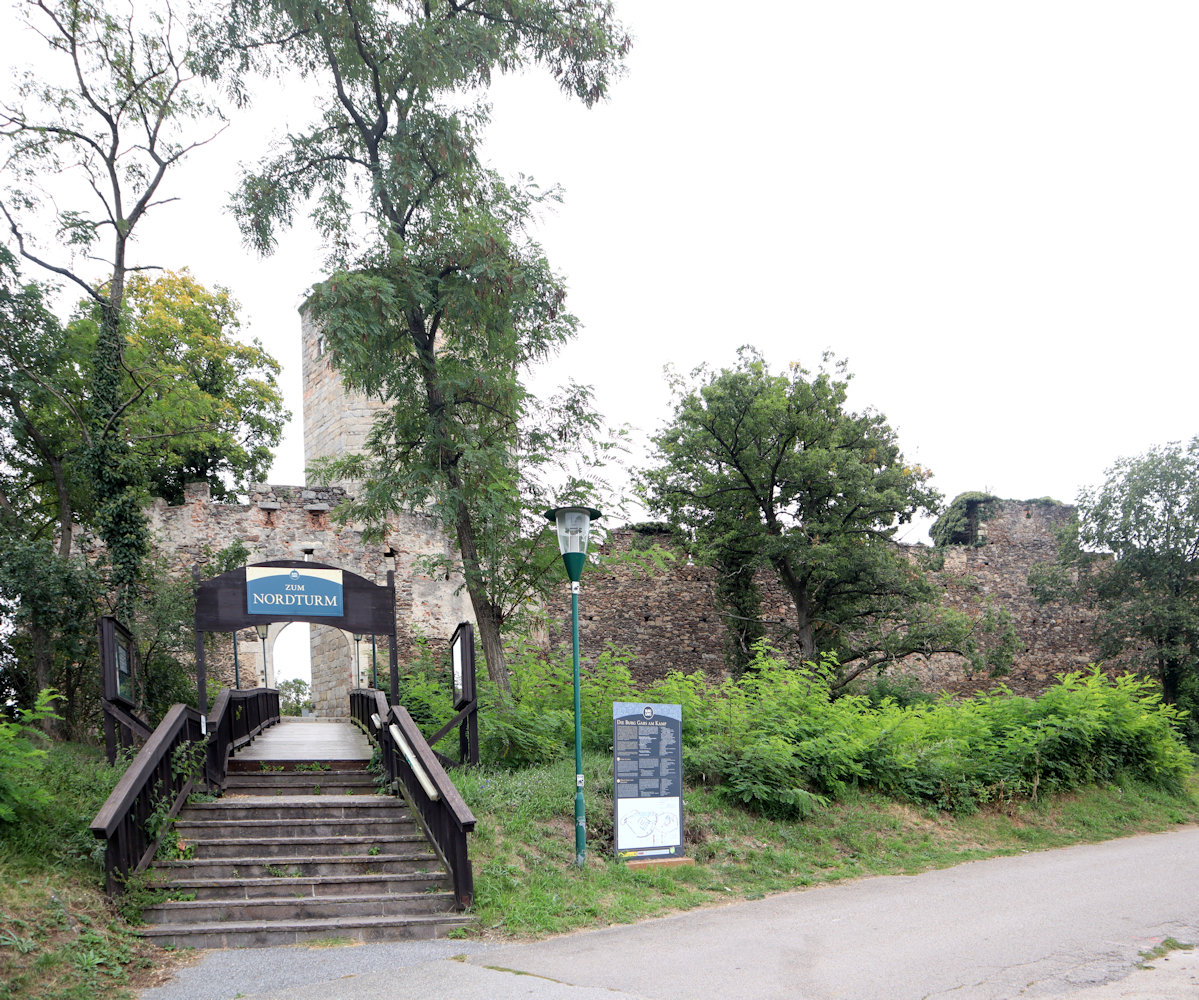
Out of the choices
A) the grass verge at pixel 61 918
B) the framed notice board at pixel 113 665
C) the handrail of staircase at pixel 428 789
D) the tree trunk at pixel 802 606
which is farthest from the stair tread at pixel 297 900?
the tree trunk at pixel 802 606

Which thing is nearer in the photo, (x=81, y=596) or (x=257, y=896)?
(x=257, y=896)

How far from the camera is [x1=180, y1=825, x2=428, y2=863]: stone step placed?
7.85m

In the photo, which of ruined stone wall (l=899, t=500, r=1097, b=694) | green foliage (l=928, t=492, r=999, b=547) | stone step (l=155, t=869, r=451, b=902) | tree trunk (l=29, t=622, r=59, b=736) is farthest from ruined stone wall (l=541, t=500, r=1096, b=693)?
stone step (l=155, t=869, r=451, b=902)

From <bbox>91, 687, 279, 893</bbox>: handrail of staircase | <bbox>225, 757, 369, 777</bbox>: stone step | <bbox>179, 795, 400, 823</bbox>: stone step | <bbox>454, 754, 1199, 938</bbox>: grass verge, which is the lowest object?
<bbox>454, 754, 1199, 938</bbox>: grass verge

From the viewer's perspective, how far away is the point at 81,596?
557 inches

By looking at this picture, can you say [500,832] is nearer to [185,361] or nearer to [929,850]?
[929,850]

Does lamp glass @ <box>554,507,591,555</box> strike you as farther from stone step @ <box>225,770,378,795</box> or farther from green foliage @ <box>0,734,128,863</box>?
green foliage @ <box>0,734,128,863</box>

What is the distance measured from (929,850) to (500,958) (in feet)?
19.8

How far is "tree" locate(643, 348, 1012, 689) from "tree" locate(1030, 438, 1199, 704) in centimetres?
522

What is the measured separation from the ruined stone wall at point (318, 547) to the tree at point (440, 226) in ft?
17.4

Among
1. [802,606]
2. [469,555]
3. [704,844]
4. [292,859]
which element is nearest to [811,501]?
[802,606]

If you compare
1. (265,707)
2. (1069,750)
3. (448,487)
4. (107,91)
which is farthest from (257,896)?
(107,91)

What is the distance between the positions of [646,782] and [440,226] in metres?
7.95

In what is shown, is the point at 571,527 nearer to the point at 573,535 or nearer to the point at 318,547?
the point at 573,535
